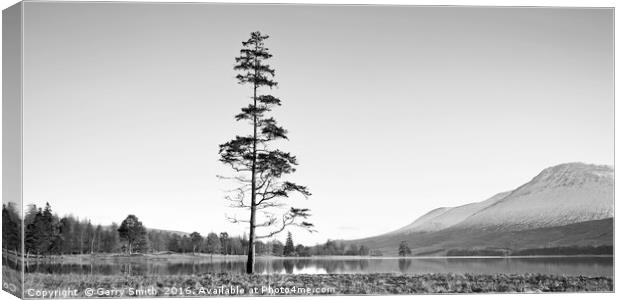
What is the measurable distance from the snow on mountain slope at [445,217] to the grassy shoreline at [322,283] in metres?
1.10

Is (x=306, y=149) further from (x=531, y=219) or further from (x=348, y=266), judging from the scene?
(x=531, y=219)

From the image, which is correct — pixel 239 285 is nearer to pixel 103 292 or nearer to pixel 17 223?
pixel 103 292

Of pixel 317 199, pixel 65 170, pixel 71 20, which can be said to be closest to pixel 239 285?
pixel 317 199

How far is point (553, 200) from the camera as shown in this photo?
2670cm

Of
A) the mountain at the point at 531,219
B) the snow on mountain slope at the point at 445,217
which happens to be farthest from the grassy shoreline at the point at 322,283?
the snow on mountain slope at the point at 445,217

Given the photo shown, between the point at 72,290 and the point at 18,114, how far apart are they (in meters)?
3.95

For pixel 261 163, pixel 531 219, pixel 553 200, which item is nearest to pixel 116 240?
pixel 261 163

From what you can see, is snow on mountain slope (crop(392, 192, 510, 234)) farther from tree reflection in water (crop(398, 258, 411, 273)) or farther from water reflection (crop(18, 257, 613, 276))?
water reflection (crop(18, 257, 613, 276))

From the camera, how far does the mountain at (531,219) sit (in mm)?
25859

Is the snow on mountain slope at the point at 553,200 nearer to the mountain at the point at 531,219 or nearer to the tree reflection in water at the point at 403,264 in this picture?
the mountain at the point at 531,219

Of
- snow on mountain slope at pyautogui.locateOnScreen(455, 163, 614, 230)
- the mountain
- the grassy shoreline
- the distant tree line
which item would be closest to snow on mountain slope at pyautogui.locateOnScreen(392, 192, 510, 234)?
the mountain

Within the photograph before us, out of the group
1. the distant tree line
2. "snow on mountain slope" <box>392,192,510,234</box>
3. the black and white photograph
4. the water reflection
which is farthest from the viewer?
"snow on mountain slope" <box>392,192,510,234</box>

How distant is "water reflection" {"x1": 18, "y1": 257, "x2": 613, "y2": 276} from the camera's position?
24766 mm

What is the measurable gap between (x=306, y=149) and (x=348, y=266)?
9.29 ft
